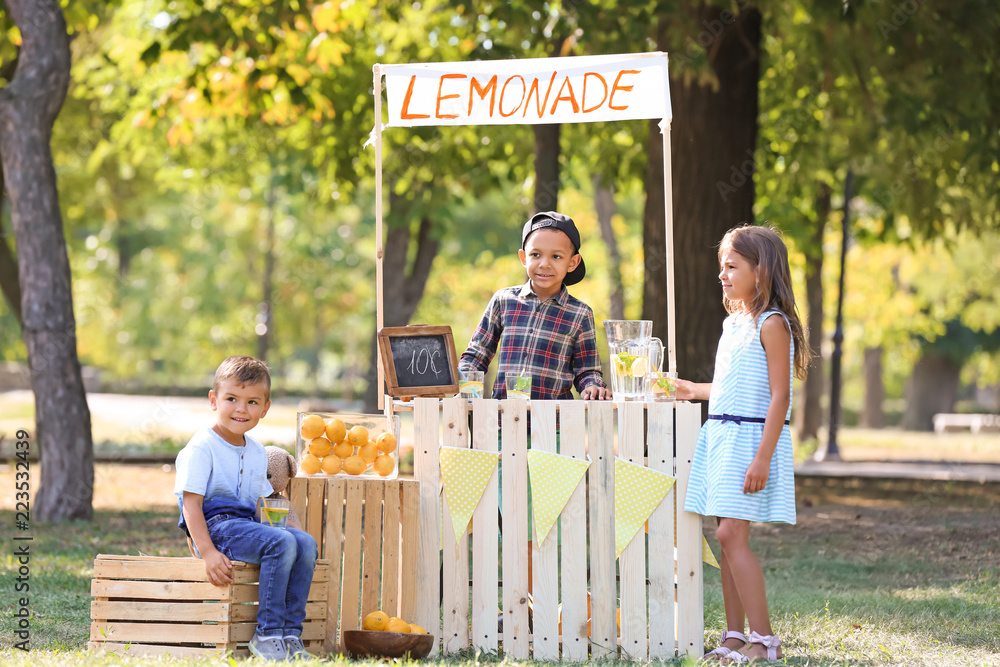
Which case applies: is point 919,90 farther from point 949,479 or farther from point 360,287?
point 360,287

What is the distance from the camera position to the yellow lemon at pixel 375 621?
4305mm

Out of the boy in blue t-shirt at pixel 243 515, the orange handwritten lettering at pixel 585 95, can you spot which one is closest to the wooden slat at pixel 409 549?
the boy in blue t-shirt at pixel 243 515

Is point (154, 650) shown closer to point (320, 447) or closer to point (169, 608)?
point (169, 608)

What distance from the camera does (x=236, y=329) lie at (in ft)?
104

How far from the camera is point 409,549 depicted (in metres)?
4.50

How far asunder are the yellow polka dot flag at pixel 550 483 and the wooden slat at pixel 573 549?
4cm

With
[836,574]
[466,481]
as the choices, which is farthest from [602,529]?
[836,574]

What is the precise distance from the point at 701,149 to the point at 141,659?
6233mm

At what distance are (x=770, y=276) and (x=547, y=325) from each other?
3.47 ft

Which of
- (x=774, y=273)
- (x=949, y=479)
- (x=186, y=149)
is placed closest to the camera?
(x=774, y=273)

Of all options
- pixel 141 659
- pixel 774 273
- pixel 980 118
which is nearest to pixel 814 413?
pixel 980 118

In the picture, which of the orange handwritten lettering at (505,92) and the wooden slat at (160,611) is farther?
the orange handwritten lettering at (505,92)

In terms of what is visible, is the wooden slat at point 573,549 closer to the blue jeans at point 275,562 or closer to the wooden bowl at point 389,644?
the wooden bowl at point 389,644

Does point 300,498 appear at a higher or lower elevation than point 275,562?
higher
